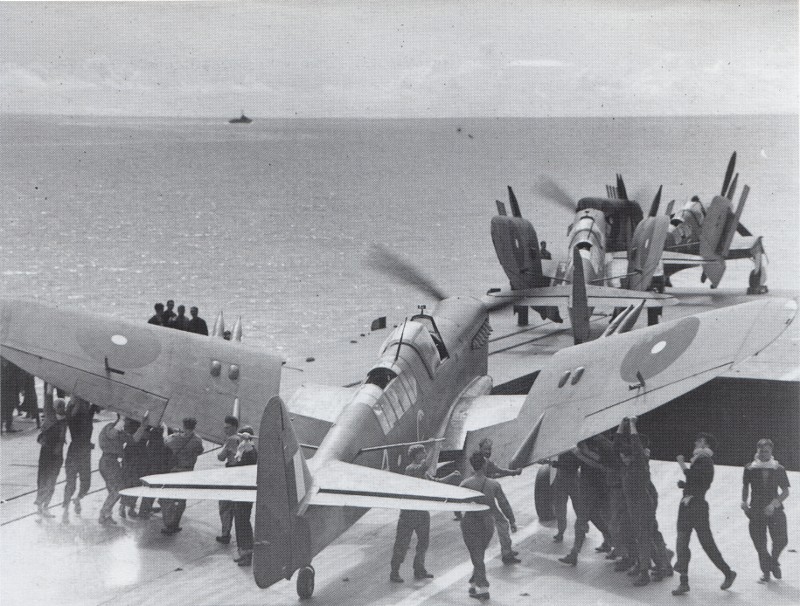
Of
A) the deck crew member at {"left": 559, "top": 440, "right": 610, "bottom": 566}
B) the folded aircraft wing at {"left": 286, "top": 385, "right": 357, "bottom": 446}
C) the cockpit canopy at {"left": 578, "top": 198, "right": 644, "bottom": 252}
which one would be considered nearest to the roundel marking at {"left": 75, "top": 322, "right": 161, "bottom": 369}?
the folded aircraft wing at {"left": 286, "top": 385, "right": 357, "bottom": 446}

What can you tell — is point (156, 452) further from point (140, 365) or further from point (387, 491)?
point (387, 491)

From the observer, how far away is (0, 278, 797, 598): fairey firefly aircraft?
895 cm

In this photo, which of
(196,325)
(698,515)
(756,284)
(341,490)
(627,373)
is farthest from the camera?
(756,284)

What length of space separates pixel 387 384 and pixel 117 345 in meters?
3.07

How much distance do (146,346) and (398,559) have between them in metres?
3.85

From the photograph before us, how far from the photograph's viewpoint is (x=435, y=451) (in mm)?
10516

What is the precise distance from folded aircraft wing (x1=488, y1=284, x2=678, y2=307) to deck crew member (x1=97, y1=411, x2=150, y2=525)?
8.23 metres

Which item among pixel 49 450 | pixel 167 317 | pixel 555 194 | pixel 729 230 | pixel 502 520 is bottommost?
pixel 502 520

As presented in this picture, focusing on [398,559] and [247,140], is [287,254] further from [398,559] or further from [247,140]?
[247,140]

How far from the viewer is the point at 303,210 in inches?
3120

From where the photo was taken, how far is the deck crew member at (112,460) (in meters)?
9.96

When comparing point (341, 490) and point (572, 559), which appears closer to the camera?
point (341, 490)

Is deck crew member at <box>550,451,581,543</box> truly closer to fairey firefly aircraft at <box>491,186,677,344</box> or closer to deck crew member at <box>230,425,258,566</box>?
deck crew member at <box>230,425,258,566</box>

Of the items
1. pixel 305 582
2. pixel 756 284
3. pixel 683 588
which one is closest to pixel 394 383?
pixel 305 582
